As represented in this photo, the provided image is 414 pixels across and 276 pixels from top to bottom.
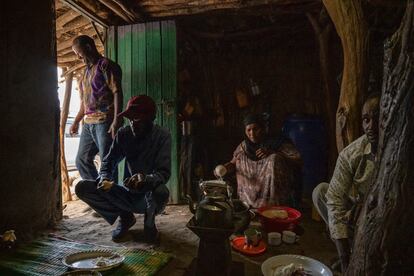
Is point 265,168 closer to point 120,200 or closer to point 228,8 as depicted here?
point 120,200

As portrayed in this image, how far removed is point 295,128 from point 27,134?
13.2 feet

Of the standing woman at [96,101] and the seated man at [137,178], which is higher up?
the standing woman at [96,101]

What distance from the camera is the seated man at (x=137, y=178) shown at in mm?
3201

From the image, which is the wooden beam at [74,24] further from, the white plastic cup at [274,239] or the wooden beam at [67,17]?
the white plastic cup at [274,239]

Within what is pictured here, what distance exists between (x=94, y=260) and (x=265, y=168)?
2.40 m

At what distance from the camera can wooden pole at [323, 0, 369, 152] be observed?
10.1 feet

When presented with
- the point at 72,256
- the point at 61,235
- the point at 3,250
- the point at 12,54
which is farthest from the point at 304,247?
the point at 12,54

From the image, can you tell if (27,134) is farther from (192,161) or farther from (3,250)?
(192,161)

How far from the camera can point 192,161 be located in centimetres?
535

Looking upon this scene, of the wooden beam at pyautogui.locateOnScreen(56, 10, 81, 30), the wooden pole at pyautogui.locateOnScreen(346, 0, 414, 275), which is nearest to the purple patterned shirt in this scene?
the wooden beam at pyautogui.locateOnScreen(56, 10, 81, 30)

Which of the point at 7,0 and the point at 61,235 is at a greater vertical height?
the point at 7,0

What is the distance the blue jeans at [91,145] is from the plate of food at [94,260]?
1612mm

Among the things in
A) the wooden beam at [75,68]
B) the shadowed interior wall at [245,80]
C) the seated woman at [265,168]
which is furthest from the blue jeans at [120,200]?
the wooden beam at [75,68]

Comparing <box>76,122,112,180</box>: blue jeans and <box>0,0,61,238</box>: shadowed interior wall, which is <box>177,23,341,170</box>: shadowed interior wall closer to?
<box>76,122,112,180</box>: blue jeans
